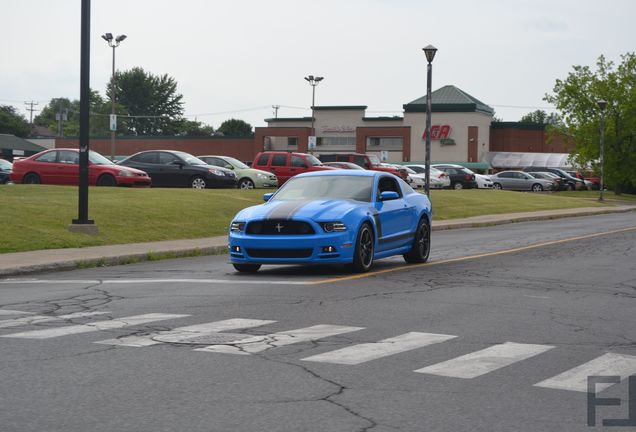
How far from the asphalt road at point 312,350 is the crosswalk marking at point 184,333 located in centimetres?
3

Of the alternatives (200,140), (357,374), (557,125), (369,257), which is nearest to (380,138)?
(200,140)

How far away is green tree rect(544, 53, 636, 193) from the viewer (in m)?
68.1

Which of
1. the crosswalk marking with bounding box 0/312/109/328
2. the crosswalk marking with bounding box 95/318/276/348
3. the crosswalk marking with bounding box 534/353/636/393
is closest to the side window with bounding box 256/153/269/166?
the crosswalk marking with bounding box 0/312/109/328

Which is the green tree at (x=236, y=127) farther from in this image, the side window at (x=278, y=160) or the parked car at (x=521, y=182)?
the side window at (x=278, y=160)

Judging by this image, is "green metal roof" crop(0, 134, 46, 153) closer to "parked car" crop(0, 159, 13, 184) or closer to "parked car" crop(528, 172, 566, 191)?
"parked car" crop(528, 172, 566, 191)

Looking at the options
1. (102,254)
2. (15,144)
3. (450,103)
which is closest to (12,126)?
(15,144)

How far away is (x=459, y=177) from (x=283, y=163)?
69.6 feet

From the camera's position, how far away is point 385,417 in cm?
601

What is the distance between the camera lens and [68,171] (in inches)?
1292

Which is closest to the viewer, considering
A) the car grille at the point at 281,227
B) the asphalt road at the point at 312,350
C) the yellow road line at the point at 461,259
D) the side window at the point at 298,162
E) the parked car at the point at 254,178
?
the asphalt road at the point at 312,350

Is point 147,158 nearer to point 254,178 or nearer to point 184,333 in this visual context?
point 254,178

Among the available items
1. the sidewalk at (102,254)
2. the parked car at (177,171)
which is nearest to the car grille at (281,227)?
the sidewalk at (102,254)

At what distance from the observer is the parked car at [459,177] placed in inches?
2386

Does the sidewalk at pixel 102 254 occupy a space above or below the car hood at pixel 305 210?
below
